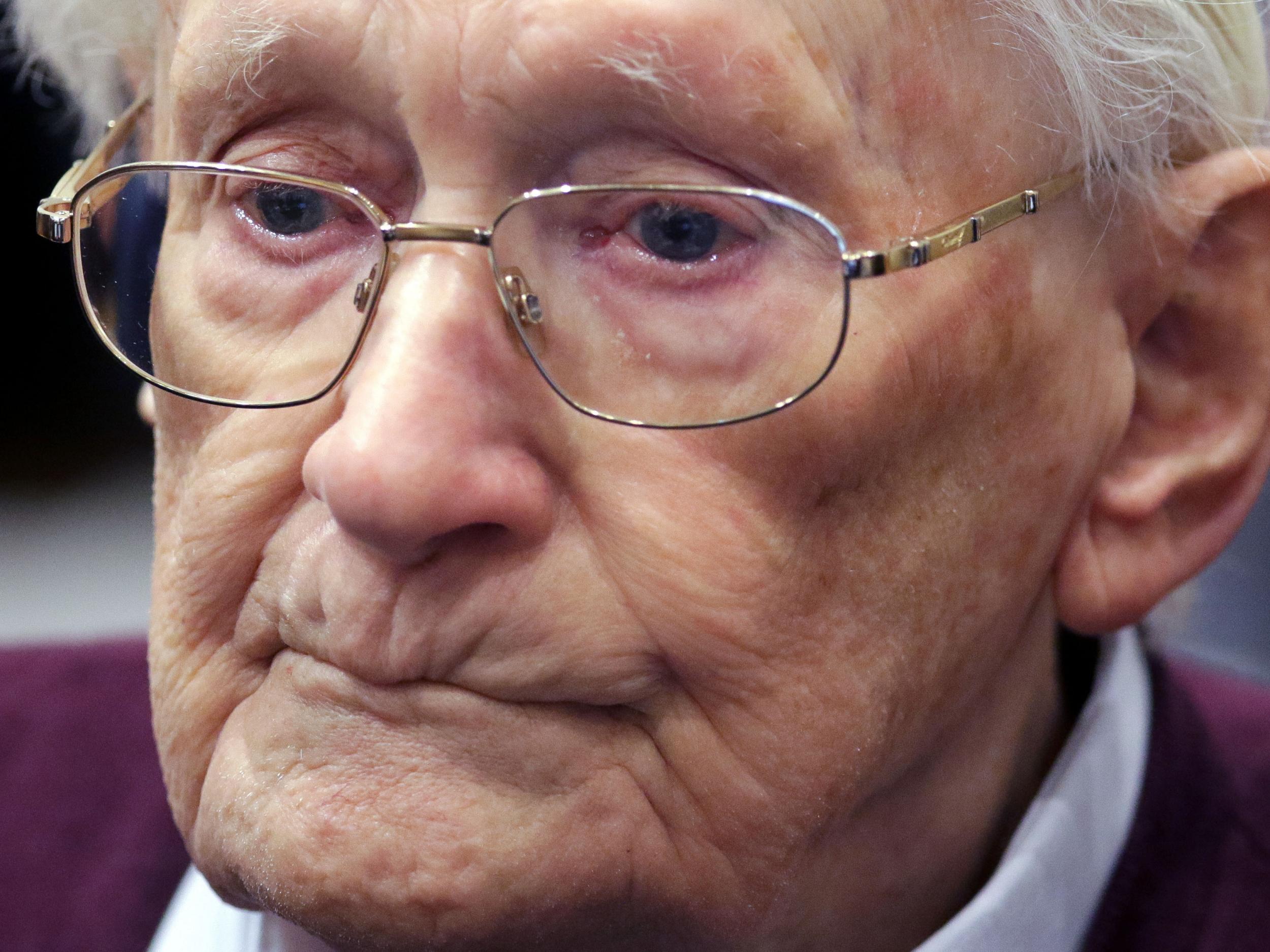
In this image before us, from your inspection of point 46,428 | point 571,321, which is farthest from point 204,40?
point 46,428

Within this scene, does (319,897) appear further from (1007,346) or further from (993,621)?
(1007,346)

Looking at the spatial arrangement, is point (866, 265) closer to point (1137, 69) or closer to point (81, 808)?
point (1137, 69)

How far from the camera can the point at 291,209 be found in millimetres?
1378

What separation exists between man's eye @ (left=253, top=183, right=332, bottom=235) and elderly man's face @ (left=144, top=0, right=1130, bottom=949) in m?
0.03

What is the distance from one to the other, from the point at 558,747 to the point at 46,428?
4558mm

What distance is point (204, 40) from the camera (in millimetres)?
1353

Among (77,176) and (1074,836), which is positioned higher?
(77,176)

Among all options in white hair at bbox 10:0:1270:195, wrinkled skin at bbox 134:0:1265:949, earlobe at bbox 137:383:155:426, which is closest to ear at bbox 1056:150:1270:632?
white hair at bbox 10:0:1270:195

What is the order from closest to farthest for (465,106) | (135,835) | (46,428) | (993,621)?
(465,106) → (993,621) → (135,835) → (46,428)

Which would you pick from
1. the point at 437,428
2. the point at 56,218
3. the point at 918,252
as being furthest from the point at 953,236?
the point at 56,218

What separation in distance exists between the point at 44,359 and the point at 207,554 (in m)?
3.93

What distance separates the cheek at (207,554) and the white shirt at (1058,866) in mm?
308

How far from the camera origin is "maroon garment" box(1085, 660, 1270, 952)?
1734 millimetres

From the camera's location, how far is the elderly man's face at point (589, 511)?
3.93 ft
